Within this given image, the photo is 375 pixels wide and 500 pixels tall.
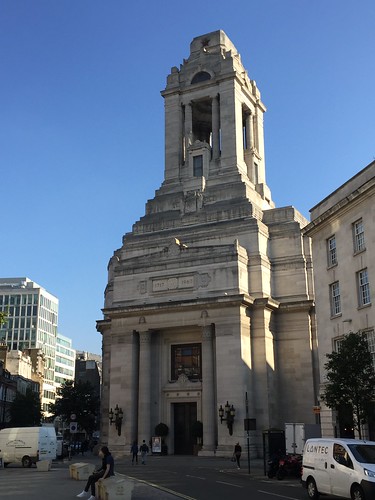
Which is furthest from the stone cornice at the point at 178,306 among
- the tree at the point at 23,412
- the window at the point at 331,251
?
the tree at the point at 23,412

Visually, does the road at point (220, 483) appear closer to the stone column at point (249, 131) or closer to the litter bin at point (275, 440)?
the litter bin at point (275, 440)

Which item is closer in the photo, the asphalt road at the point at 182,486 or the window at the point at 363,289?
the asphalt road at the point at 182,486

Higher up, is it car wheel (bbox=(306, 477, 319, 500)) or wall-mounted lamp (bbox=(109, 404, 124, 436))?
wall-mounted lamp (bbox=(109, 404, 124, 436))

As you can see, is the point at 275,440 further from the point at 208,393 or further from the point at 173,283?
the point at 173,283

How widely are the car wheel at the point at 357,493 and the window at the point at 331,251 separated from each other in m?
20.8

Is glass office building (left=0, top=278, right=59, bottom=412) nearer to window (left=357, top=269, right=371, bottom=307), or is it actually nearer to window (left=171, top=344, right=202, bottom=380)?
window (left=171, top=344, right=202, bottom=380)

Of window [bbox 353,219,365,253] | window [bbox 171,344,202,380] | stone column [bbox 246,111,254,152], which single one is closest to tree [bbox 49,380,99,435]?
window [bbox 171,344,202,380]

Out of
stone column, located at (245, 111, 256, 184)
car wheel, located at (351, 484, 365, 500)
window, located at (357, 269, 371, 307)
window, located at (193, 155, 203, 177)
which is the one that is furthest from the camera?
stone column, located at (245, 111, 256, 184)

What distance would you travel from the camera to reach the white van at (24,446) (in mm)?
39750

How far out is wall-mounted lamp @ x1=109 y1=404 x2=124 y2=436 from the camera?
5247cm

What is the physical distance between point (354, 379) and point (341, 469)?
32.0ft

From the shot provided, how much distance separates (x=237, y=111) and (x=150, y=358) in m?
28.2

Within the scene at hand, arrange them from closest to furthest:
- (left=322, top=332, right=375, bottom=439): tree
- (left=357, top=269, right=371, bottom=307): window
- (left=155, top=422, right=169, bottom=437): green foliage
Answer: (left=322, top=332, right=375, bottom=439): tree → (left=357, top=269, right=371, bottom=307): window → (left=155, top=422, right=169, bottom=437): green foliage

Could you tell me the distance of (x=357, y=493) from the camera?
59.3 ft
